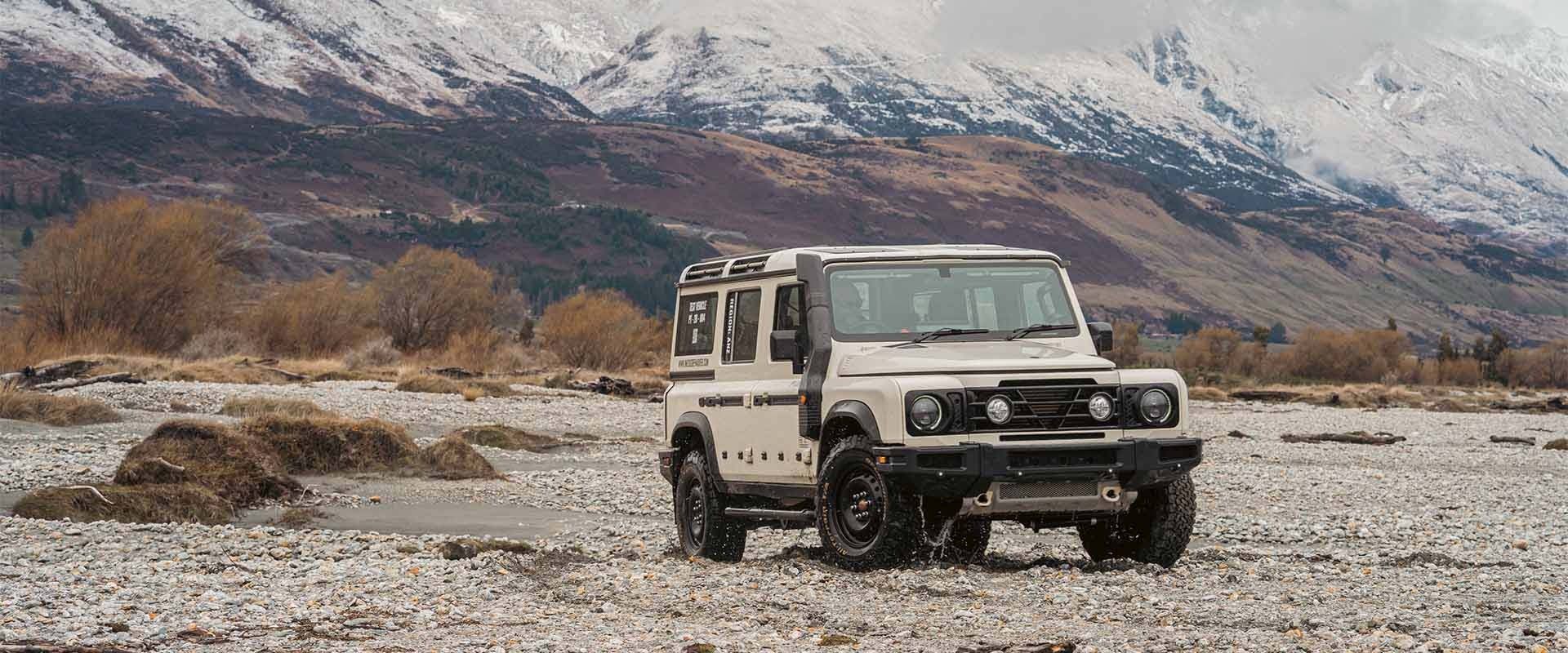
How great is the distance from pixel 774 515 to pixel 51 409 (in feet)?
73.4

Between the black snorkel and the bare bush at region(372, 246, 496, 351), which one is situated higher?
the bare bush at region(372, 246, 496, 351)

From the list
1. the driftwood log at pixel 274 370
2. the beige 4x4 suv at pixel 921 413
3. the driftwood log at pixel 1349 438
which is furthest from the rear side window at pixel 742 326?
the driftwood log at pixel 274 370

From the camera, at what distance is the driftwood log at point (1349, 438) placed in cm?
4431

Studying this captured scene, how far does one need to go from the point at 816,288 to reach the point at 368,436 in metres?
14.6

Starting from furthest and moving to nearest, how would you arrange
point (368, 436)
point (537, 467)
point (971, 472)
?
point (537, 467) → point (368, 436) → point (971, 472)

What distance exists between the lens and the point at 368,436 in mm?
26219

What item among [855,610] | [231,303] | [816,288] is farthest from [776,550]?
[231,303]

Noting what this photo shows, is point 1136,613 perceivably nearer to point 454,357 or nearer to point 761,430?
point 761,430

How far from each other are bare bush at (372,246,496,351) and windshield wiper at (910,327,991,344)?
67.3 m

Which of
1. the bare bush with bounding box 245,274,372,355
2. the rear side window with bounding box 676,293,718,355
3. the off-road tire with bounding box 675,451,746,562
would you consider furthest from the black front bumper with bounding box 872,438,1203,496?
the bare bush with bounding box 245,274,372,355

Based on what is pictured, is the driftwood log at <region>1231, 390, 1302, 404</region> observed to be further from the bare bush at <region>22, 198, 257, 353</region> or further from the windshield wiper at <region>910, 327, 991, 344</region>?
the windshield wiper at <region>910, 327, 991, 344</region>

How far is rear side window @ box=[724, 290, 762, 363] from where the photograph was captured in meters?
14.4

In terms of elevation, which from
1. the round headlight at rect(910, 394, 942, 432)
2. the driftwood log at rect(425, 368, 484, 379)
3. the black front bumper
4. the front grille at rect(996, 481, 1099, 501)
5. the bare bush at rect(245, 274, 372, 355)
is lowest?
the front grille at rect(996, 481, 1099, 501)

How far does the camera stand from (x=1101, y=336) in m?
13.8
